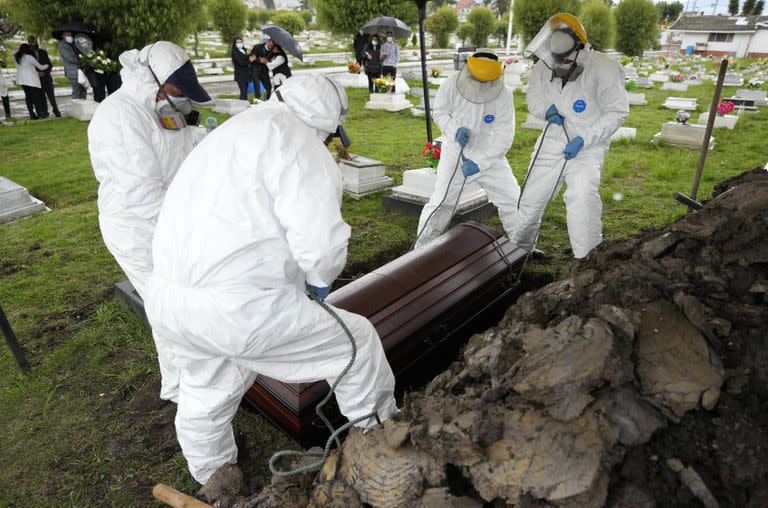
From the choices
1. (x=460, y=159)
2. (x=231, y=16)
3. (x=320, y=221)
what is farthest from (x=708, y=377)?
(x=231, y=16)

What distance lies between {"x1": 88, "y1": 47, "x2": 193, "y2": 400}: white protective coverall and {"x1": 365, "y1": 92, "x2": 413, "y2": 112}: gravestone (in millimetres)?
9803

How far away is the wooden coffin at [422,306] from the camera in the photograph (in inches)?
98.0

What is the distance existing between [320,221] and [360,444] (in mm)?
866

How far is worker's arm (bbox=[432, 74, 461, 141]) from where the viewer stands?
4.32 meters

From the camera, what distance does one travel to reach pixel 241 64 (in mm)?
12117

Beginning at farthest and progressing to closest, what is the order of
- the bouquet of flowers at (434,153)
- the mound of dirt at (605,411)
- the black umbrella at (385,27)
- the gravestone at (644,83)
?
1. the gravestone at (644,83)
2. the black umbrella at (385,27)
3. the bouquet of flowers at (434,153)
4. the mound of dirt at (605,411)

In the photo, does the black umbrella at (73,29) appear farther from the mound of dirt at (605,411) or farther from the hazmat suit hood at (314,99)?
the mound of dirt at (605,411)

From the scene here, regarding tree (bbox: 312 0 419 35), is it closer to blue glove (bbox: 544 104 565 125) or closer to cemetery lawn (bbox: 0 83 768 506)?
cemetery lawn (bbox: 0 83 768 506)

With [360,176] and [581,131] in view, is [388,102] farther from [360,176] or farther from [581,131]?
[581,131]

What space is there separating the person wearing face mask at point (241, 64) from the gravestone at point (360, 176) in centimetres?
717

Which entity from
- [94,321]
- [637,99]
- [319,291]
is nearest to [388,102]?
[637,99]

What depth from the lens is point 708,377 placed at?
1.57m

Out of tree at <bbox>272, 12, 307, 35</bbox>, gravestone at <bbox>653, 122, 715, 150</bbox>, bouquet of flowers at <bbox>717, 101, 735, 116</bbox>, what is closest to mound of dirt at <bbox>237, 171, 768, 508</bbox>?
gravestone at <bbox>653, 122, 715, 150</bbox>

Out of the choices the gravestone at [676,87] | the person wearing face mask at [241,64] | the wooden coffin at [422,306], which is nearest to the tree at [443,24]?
the gravestone at [676,87]
